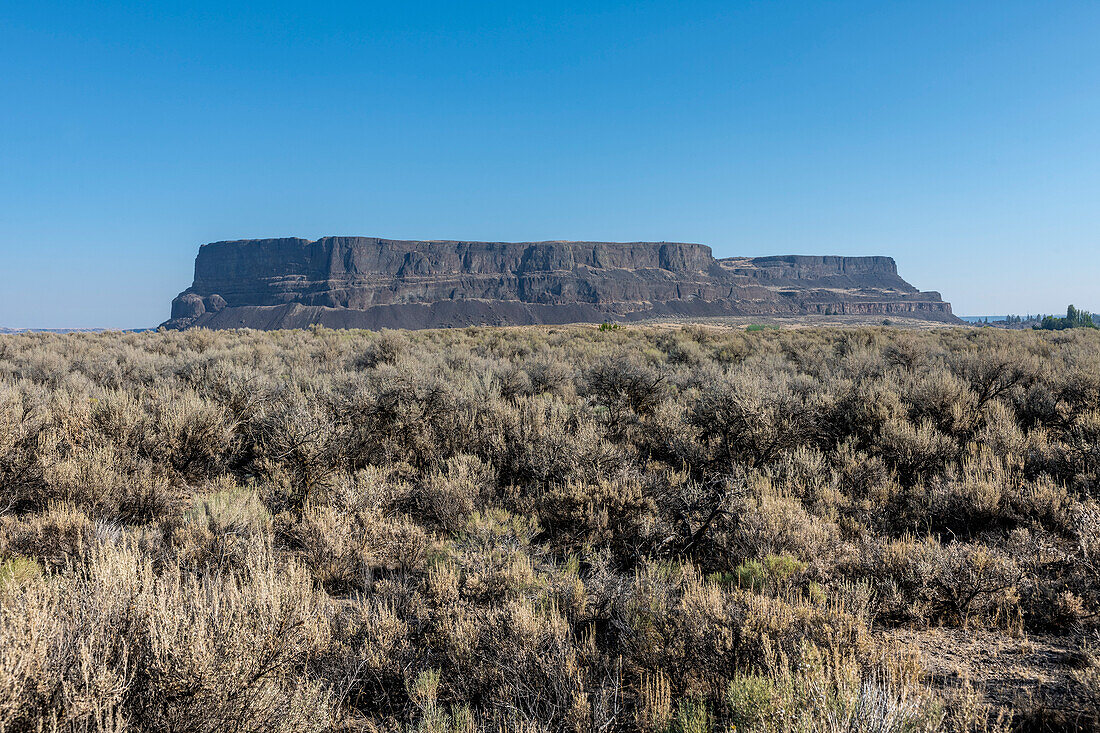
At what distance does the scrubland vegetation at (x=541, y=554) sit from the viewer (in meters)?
2.26

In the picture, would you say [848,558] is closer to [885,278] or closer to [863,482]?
[863,482]

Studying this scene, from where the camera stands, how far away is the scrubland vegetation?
7.42ft

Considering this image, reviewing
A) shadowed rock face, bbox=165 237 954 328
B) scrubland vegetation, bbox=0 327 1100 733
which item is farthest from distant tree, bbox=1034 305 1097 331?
scrubland vegetation, bbox=0 327 1100 733

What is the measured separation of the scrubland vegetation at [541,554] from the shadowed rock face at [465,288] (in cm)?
12643

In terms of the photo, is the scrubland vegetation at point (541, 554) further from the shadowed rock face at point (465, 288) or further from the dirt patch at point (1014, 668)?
the shadowed rock face at point (465, 288)

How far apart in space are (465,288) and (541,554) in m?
155

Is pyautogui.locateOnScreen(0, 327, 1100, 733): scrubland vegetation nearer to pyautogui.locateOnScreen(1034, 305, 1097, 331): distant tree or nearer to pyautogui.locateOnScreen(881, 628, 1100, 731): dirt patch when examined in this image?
pyautogui.locateOnScreen(881, 628, 1100, 731): dirt patch

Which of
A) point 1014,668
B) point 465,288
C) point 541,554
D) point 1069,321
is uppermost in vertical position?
point 465,288

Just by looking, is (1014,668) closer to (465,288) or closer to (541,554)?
(541,554)

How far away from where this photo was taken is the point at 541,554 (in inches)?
184

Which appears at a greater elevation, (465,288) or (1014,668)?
(465,288)

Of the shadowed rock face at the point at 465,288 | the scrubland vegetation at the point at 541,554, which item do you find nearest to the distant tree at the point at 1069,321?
the shadowed rock face at the point at 465,288

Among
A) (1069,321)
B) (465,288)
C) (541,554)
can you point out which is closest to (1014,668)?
(541,554)

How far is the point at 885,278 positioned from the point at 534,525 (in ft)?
771
